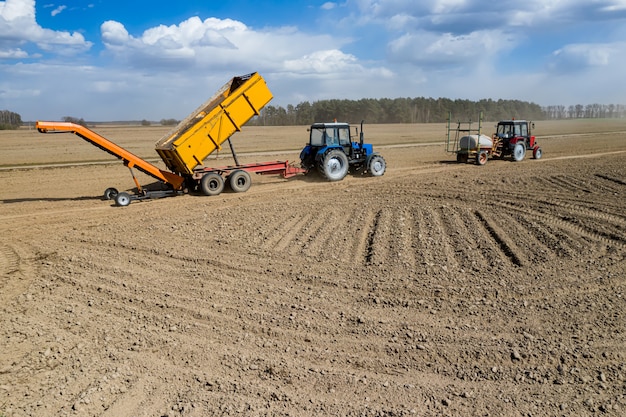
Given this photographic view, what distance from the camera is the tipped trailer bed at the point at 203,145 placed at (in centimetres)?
1277

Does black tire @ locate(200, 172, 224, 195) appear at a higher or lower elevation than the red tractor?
lower

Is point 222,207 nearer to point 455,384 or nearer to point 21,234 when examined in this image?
point 21,234

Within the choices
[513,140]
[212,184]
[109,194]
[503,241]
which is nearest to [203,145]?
[212,184]

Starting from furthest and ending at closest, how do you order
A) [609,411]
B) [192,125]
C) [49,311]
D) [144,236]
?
[192,125] → [144,236] → [49,311] → [609,411]

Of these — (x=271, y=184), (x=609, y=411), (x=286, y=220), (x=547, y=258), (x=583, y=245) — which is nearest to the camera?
(x=609, y=411)

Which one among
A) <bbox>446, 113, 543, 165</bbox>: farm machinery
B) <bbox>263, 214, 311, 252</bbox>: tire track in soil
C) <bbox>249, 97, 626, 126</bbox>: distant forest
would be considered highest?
<bbox>249, 97, 626, 126</bbox>: distant forest

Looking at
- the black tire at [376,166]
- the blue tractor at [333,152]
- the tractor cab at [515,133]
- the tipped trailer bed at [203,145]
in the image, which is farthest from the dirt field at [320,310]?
the tractor cab at [515,133]

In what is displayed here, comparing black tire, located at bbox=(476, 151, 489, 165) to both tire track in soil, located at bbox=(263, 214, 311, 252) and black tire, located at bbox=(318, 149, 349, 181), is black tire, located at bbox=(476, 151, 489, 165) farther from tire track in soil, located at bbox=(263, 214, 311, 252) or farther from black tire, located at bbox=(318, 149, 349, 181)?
tire track in soil, located at bbox=(263, 214, 311, 252)

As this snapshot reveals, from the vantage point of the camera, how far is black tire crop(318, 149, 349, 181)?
15.7 metres

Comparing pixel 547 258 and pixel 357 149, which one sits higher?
pixel 357 149

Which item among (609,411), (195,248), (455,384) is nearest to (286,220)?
(195,248)

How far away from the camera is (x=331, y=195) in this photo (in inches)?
535

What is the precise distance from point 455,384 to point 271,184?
1213 cm

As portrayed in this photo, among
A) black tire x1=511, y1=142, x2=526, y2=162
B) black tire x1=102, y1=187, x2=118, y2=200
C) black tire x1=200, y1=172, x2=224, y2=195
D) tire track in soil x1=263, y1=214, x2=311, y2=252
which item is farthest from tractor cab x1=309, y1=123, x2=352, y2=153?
black tire x1=511, y1=142, x2=526, y2=162
